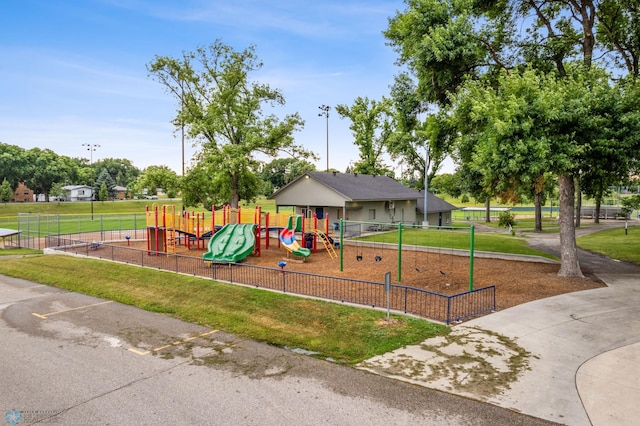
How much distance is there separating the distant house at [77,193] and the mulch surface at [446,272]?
105978 millimetres

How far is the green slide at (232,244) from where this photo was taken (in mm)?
21438

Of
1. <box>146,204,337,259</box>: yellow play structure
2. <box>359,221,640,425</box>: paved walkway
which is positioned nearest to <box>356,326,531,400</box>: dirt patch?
<box>359,221,640,425</box>: paved walkway

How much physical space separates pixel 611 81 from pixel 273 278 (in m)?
17.5

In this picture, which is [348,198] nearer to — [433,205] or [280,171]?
[433,205]

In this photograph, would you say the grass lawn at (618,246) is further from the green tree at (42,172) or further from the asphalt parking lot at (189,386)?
the green tree at (42,172)

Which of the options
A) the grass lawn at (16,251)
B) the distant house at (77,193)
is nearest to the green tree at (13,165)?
the distant house at (77,193)

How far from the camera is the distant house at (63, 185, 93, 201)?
375 ft

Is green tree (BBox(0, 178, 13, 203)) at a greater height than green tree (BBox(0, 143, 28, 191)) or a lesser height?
lesser

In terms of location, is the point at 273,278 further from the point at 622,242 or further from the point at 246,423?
the point at 622,242

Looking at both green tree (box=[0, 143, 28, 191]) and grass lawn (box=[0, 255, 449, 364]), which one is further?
green tree (box=[0, 143, 28, 191])

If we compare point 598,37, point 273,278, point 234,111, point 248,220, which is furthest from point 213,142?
point 598,37

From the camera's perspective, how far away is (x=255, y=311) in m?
13.4

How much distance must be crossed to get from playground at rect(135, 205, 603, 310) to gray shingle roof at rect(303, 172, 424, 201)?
25.3 ft

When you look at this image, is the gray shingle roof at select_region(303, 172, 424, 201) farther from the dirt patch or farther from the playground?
the dirt patch
